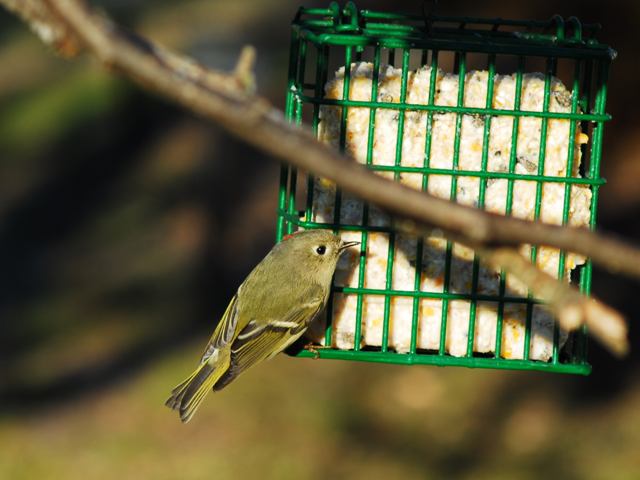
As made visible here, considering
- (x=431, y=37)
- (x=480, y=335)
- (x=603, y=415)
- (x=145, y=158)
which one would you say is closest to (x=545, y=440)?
(x=603, y=415)

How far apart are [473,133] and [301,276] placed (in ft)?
3.48

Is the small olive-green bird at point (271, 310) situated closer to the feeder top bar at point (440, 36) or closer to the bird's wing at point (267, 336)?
the bird's wing at point (267, 336)

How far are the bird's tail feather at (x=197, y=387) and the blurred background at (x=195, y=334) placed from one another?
2861 millimetres

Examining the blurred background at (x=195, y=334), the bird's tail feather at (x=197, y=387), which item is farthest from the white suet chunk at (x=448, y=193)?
the blurred background at (x=195, y=334)

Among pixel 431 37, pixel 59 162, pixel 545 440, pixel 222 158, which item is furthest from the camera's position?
pixel 59 162

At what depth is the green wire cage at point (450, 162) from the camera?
4.68 metres

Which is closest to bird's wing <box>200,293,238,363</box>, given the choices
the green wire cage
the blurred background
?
the green wire cage

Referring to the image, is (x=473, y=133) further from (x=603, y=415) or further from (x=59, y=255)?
(x=59, y=255)

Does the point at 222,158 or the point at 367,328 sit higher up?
the point at 222,158

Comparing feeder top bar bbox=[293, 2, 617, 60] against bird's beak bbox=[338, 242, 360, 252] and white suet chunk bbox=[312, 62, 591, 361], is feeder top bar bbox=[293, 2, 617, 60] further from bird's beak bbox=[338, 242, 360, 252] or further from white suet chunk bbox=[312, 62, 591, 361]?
bird's beak bbox=[338, 242, 360, 252]

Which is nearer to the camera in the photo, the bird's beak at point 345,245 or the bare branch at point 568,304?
the bare branch at point 568,304

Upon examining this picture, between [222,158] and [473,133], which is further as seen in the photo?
[222,158]

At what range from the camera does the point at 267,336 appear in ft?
17.0

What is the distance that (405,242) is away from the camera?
489 centimetres
